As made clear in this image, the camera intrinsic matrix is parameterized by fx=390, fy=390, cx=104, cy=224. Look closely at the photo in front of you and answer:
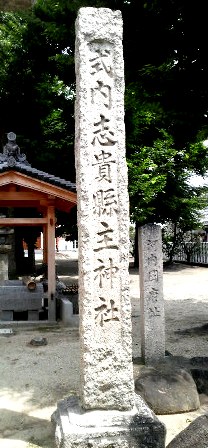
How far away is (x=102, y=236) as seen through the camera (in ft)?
11.7

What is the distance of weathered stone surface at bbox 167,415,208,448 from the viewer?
3252 millimetres

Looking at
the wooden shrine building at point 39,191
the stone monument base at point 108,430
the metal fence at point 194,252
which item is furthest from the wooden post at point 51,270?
the metal fence at point 194,252

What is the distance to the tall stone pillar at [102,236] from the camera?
137 inches

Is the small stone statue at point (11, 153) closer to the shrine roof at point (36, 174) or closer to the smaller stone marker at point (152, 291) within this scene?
the shrine roof at point (36, 174)

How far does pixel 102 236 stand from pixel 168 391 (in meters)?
2.35

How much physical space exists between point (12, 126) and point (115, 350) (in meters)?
14.5

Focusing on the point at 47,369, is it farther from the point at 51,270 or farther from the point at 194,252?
the point at 194,252

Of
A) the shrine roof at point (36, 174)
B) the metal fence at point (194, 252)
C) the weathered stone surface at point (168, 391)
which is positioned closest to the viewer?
the weathered stone surface at point (168, 391)

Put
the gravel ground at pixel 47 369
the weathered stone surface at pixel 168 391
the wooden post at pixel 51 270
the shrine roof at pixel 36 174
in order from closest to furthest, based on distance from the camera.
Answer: the gravel ground at pixel 47 369 → the weathered stone surface at pixel 168 391 → the shrine roof at pixel 36 174 → the wooden post at pixel 51 270

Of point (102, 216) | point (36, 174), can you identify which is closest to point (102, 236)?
point (102, 216)

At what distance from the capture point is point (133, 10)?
22.0ft

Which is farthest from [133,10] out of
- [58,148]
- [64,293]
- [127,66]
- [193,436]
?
[58,148]

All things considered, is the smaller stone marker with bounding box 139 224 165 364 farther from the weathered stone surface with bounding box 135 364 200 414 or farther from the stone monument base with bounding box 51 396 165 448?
the stone monument base with bounding box 51 396 165 448

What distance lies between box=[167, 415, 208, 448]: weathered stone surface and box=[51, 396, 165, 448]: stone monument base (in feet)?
0.48
